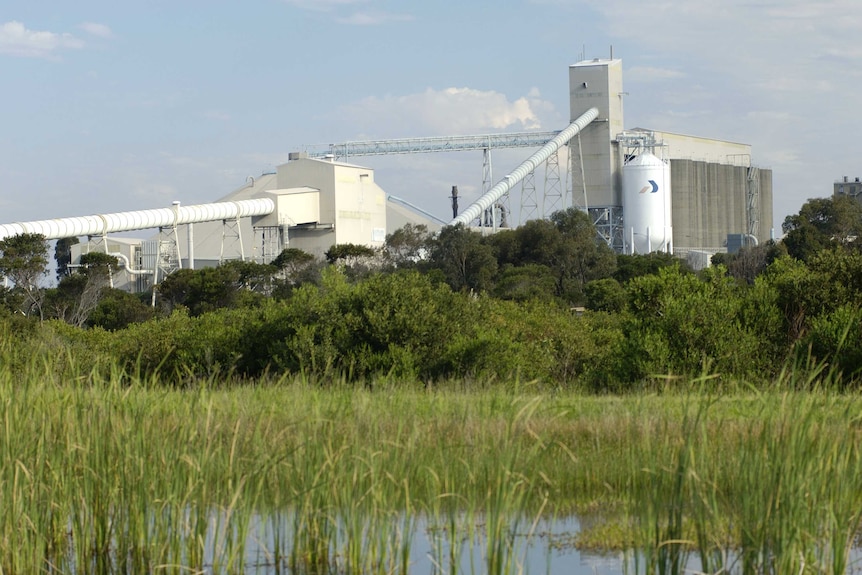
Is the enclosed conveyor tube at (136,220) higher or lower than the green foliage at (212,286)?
higher

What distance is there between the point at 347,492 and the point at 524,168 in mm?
72754

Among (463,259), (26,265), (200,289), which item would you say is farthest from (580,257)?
(26,265)

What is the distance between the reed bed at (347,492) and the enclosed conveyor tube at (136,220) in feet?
163

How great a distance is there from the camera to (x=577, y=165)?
84125 millimetres

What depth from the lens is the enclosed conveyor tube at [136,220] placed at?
5533 centimetres

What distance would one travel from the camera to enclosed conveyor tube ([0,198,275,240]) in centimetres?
5533

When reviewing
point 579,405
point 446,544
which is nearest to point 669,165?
point 579,405

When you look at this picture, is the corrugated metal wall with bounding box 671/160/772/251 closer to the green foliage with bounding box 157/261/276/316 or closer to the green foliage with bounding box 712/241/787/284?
the green foliage with bounding box 712/241/787/284

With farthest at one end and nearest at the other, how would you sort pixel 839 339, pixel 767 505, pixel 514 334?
pixel 514 334 → pixel 839 339 → pixel 767 505

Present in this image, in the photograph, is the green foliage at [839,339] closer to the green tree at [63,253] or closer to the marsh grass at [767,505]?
the marsh grass at [767,505]

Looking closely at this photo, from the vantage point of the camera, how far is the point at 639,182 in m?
80.7

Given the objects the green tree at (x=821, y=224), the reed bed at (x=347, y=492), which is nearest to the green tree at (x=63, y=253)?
the green tree at (x=821, y=224)

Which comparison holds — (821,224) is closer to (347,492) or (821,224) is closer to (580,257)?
(580,257)

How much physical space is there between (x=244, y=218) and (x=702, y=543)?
221 ft
